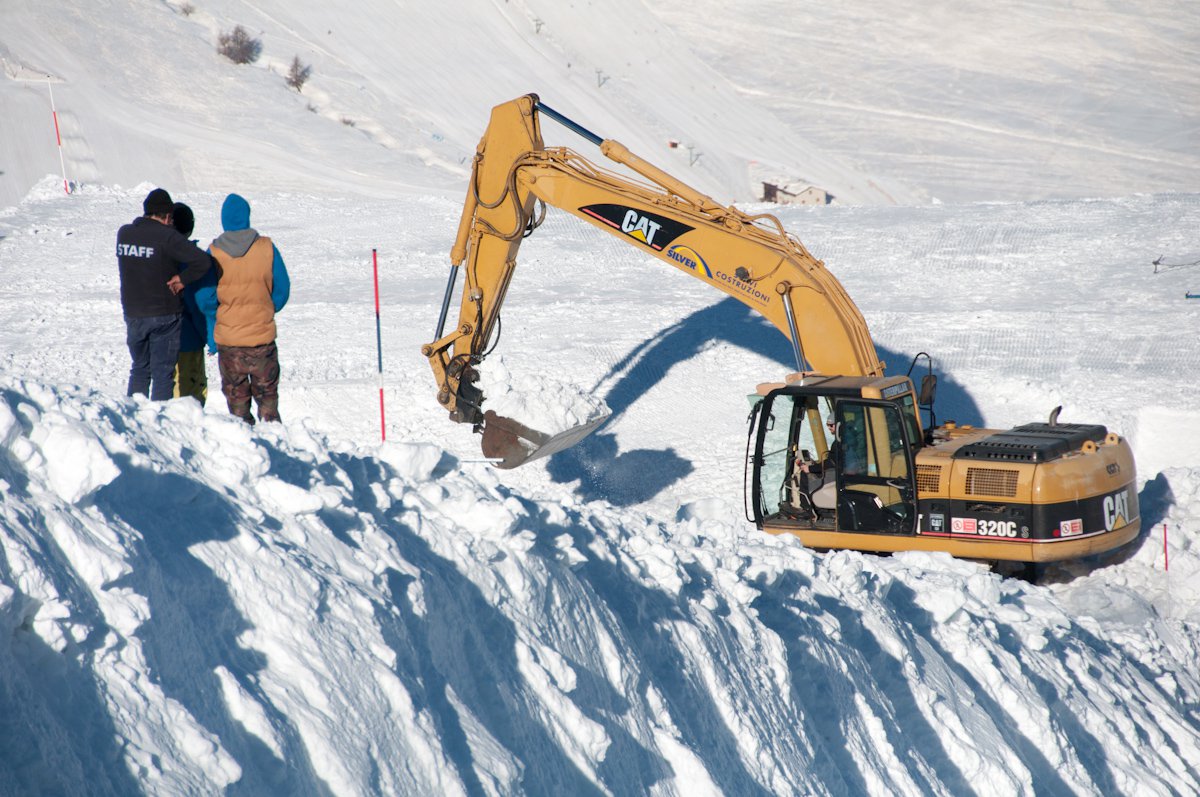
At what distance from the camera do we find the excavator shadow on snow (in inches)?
393

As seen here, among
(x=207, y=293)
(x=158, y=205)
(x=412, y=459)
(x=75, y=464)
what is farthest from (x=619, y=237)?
(x=75, y=464)

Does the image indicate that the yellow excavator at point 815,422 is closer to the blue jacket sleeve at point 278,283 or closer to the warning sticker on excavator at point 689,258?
the warning sticker on excavator at point 689,258

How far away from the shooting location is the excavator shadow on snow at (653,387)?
32.8ft

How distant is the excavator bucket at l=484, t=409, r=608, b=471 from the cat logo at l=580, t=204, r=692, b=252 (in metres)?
1.42

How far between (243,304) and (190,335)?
399 mm

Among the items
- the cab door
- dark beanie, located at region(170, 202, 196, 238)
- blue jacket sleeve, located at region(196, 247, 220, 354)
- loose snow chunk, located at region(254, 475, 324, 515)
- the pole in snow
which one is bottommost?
the pole in snow

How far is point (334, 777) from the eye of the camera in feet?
11.1

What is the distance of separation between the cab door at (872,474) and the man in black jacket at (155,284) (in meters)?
3.95

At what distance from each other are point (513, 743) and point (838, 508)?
4.66 meters

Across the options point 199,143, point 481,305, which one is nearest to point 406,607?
point 481,305

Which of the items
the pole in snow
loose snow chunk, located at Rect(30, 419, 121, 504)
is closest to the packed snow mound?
loose snow chunk, located at Rect(30, 419, 121, 504)

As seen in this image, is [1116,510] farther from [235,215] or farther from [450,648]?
[235,215]

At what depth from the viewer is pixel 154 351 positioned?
6.89 m

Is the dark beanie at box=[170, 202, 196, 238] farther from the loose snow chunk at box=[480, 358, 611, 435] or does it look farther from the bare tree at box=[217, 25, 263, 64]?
the bare tree at box=[217, 25, 263, 64]
